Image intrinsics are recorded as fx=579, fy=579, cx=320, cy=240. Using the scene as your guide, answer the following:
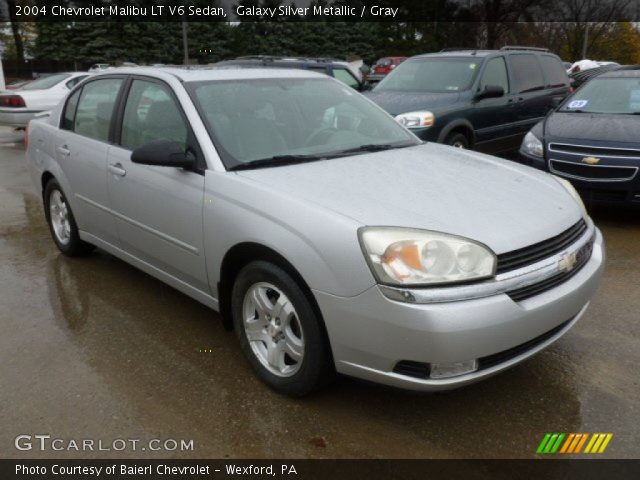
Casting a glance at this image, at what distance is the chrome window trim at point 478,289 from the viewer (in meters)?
2.32

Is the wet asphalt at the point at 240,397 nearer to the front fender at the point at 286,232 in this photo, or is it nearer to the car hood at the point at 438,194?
the front fender at the point at 286,232

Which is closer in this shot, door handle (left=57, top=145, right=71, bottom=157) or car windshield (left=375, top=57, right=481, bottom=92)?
door handle (left=57, top=145, right=71, bottom=157)

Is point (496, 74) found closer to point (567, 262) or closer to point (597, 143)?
point (597, 143)

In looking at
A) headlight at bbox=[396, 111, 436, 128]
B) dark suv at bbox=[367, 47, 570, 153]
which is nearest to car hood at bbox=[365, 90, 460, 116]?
dark suv at bbox=[367, 47, 570, 153]

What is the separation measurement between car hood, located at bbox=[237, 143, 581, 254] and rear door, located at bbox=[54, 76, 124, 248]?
156cm

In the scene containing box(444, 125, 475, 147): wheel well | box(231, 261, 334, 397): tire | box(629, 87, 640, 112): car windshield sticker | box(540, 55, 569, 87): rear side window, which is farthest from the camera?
box(540, 55, 569, 87): rear side window

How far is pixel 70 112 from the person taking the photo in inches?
185

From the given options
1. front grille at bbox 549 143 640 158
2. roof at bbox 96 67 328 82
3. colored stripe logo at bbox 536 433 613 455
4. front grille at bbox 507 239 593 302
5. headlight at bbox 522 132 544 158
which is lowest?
colored stripe logo at bbox 536 433 613 455

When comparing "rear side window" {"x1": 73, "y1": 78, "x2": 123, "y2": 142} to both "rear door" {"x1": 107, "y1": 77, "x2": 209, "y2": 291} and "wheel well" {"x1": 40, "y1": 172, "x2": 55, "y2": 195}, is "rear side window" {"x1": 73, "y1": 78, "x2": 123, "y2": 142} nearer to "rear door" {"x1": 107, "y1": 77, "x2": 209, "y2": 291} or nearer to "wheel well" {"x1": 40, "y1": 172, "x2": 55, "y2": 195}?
"rear door" {"x1": 107, "y1": 77, "x2": 209, "y2": 291}

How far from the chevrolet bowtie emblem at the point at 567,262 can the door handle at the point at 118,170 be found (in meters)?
2.66

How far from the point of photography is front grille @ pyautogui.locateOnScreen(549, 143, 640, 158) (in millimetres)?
5383

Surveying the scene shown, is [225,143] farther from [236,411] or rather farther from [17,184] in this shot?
[17,184]
